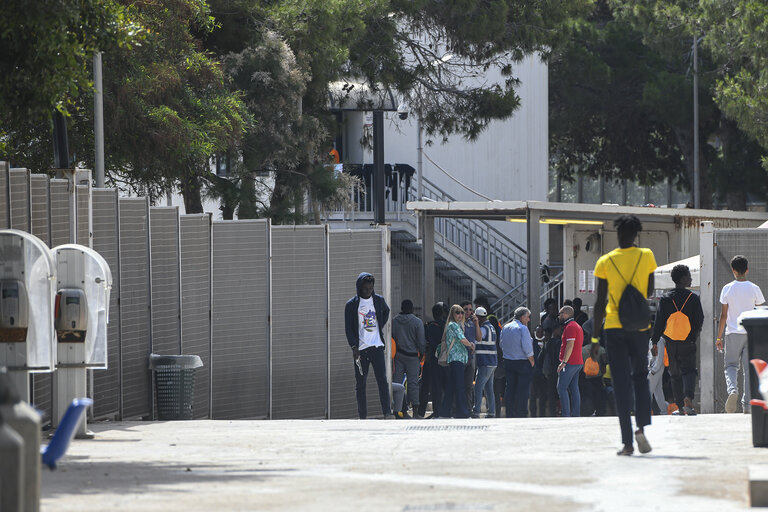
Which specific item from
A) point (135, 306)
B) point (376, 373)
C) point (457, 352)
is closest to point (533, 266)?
point (457, 352)

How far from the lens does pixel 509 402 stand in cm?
1930

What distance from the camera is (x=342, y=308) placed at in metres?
18.8

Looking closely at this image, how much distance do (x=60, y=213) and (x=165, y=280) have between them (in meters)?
2.77

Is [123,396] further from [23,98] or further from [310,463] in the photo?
[310,463]

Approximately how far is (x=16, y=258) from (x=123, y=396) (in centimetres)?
419

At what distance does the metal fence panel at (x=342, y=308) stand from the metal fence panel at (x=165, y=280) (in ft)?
9.02

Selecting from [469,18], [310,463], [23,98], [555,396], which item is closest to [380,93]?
[469,18]

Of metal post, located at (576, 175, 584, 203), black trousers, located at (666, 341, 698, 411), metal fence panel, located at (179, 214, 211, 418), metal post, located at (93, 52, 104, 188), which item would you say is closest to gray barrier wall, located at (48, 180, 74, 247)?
metal fence panel, located at (179, 214, 211, 418)

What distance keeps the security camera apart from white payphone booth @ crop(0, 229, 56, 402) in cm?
1912

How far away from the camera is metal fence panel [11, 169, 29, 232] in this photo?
13.1m

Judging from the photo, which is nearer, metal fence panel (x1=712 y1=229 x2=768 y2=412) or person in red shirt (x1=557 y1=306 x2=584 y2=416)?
metal fence panel (x1=712 y1=229 x2=768 y2=412)

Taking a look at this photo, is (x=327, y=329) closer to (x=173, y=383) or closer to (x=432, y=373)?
(x=432, y=373)

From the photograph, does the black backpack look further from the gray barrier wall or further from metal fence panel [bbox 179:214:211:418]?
metal fence panel [bbox 179:214:211:418]

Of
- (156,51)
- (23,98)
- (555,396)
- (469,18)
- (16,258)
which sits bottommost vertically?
(555,396)
